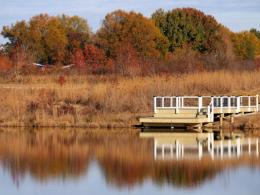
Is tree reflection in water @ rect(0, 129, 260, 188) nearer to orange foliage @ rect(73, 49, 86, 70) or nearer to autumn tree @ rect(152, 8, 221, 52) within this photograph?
orange foliage @ rect(73, 49, 86, 70)

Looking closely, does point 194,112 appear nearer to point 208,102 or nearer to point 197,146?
point 208,102

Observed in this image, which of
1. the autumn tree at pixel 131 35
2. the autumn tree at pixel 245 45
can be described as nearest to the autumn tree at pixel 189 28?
the autumn tree at pixel 131 35

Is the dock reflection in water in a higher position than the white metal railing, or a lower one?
lower

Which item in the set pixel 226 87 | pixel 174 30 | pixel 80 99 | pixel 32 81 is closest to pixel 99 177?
pixel 80 99

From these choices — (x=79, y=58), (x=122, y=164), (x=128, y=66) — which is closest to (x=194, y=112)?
(x=122, y=164)

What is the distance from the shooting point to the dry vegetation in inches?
1521

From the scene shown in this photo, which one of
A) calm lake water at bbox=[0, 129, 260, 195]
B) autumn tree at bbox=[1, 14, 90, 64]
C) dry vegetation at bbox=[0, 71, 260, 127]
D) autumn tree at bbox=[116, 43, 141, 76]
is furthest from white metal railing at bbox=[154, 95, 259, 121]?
autumn tree at bbox=[1, 14, 90, 64]

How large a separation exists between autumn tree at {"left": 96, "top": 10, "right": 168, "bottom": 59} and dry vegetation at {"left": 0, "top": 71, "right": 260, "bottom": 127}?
31489 millimetres

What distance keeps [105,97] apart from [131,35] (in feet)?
128

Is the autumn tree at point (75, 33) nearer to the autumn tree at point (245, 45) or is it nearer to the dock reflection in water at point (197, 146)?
the autumn tree at point (245, 45)

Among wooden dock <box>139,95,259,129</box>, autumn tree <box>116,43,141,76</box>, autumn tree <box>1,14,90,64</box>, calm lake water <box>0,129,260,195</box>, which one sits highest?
autumn tree <box>1,14,90,64</box>

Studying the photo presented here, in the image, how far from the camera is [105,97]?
39344 mm

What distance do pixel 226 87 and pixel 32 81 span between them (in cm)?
1473

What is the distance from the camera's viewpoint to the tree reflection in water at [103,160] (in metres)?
23.5
